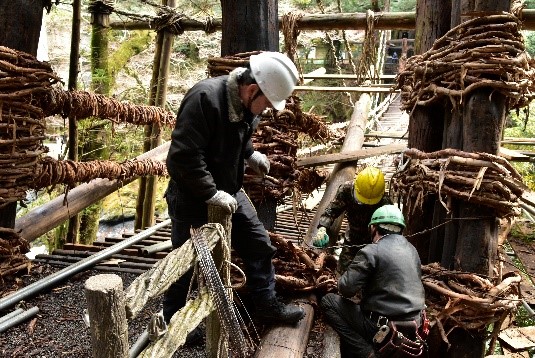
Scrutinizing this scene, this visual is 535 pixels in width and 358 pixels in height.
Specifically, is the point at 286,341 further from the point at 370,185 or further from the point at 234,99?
the point at 370,185

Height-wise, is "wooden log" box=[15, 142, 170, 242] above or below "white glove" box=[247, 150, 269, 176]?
below

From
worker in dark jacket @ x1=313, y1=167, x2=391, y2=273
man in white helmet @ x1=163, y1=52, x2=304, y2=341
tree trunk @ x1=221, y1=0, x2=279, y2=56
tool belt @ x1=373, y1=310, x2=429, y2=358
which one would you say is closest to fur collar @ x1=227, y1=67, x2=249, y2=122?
man in white helmet @ x1=163, y1=52, x2=304, y2=341

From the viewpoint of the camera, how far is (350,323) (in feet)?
10.4

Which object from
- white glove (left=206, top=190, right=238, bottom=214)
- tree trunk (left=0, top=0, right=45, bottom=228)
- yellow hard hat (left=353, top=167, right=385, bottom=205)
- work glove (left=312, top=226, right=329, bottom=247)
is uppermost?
tree trunk (left=0, top=0, right=45, bottom=228)

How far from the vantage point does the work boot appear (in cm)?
279

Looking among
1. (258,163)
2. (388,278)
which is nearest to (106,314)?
(258,163)

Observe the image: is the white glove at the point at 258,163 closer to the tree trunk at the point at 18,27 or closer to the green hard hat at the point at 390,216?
the green hard hat at the point at 390,216

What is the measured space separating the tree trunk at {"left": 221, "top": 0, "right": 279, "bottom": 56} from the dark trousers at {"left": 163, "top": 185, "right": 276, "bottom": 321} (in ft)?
3.97

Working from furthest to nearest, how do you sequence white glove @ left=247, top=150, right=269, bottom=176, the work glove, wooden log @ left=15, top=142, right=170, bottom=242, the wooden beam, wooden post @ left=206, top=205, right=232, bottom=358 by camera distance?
1. the wooden beam
2. the work glove
3. wooden log @ left=15, top=142, right=170, bottom=242
4. white glove @ left=247, top=150, right=269, bottom=176
5. wooden post @ left=206, top=205, right=232, bottom=358

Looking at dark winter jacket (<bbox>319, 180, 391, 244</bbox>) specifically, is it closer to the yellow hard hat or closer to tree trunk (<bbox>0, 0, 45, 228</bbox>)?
the yellow hard hat

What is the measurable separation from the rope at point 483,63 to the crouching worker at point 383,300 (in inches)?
37.9

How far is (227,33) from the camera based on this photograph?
3.45 metres

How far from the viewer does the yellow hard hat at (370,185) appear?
374cm

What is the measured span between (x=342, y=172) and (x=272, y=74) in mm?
2526
